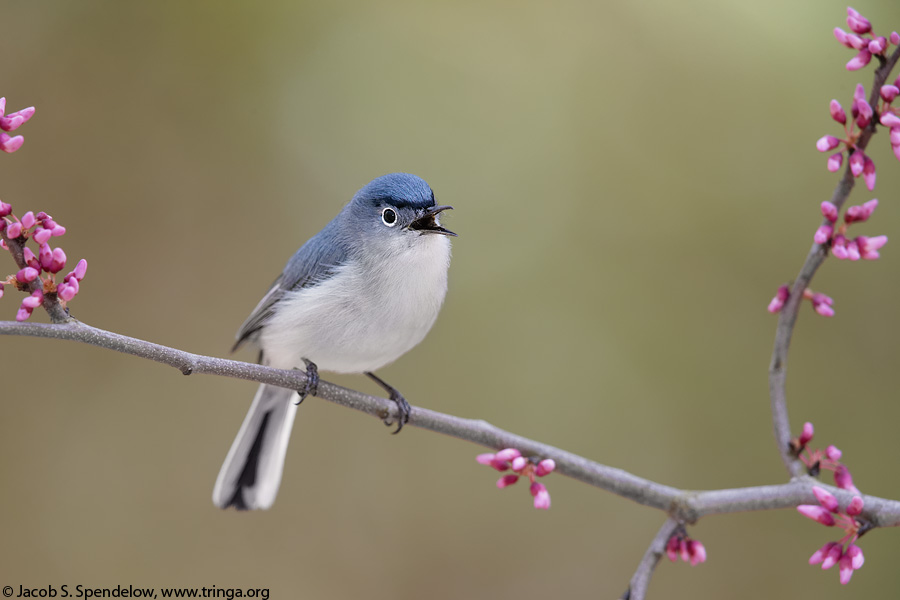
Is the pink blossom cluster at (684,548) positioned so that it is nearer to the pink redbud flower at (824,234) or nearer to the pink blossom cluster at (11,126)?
the pink redbud flower at (824,234)

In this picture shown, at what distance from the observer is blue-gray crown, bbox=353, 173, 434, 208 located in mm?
2080

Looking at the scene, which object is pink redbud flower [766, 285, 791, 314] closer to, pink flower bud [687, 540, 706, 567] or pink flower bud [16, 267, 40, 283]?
pink flower bud [687, 540, 706, 567]

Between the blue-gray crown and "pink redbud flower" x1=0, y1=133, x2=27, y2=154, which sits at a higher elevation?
the blue-gray crown

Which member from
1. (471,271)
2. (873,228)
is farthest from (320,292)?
(873,228)

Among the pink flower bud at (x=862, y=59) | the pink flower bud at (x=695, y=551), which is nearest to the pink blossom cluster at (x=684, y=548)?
the pink flower bud at (x=695, y=551)

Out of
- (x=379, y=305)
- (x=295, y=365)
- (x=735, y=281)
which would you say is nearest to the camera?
(x=379, y=305)

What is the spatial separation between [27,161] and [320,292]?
6.03 ft

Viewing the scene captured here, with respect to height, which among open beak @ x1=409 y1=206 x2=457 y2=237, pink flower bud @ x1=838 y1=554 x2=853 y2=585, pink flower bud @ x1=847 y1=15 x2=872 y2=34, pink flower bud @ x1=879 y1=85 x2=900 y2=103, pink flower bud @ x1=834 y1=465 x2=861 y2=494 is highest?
pink flower bud @ x1=847 y1=15 x2=872 y2=34

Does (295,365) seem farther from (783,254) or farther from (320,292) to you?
(783,254)

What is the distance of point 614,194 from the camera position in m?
3.63

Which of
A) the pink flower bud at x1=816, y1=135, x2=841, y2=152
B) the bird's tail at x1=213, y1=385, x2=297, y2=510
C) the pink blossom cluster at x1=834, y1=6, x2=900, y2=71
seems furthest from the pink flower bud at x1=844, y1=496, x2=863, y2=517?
the bird's tail at x1=213, y1=385, x2=297, y2=510

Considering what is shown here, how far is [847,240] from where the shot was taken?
1.78 m

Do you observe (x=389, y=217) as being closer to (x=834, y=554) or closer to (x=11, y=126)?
(x=11, y=126)

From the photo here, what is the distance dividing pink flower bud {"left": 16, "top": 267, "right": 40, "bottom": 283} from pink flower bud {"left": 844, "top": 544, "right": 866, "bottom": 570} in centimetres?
172
